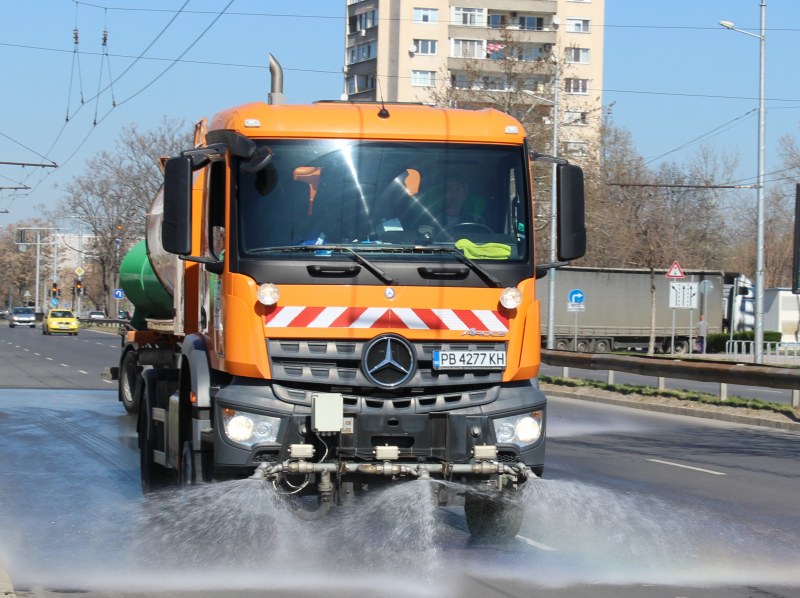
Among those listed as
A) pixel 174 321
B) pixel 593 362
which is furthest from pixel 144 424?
pixel 593 362

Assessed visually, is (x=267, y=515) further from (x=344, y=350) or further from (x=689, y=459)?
(x=689, y=459)

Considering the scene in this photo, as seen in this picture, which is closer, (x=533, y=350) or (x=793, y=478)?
(x=533, y=350)

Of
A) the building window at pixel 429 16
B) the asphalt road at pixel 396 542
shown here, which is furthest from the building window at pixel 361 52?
the asphalt road at pixel 396 542

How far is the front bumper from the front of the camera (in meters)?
7.39

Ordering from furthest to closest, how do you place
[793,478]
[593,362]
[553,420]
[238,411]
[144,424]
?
[593,362]
[553,420]
[793,478]
[144,424]
[238,411]

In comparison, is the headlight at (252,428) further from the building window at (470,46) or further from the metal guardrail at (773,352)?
the building window at (470,46)

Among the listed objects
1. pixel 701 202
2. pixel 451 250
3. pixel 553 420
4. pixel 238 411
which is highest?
pixel 701 202

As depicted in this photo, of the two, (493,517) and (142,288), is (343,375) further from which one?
(142,288)

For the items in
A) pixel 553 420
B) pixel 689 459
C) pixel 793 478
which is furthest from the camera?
pixel 553 420

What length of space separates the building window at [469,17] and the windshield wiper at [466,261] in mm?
84338

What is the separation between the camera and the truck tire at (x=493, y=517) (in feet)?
26.9

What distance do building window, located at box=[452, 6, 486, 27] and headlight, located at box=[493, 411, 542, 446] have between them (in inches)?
3328

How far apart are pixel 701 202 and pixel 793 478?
202ft

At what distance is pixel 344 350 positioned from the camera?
754 cm
